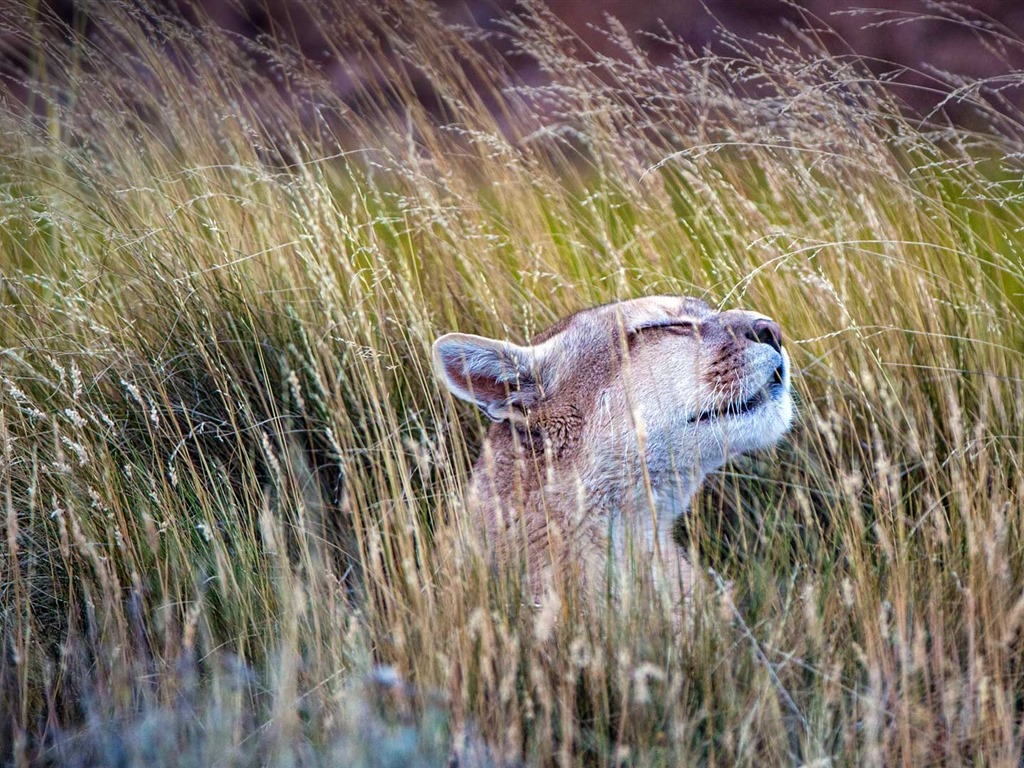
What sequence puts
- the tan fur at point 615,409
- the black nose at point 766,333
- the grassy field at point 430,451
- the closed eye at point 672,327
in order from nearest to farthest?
the grassy field at point 430,451 → the tan fur at point 615,409 → the black nose at point 766,333 → the closed eye at point 672,327

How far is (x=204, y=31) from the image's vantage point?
16.5 feet

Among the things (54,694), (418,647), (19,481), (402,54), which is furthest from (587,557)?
(402,54)

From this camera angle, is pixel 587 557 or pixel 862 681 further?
pixel 587 557

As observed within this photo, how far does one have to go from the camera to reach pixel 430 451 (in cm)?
373

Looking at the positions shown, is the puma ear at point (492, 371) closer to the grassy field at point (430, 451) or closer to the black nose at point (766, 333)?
the grassy field at point (430, 451)

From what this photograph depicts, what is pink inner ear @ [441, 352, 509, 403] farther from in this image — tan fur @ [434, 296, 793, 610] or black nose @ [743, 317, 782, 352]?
black nose @ [743, 317, 782, 352]

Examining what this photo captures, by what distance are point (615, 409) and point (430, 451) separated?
63cm

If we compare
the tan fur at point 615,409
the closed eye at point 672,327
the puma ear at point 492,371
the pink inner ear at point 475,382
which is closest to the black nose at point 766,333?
the tan fur at point 615,409

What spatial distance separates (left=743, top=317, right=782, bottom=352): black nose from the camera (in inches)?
142

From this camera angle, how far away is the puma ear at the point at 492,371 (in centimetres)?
353

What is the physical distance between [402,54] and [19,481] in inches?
102

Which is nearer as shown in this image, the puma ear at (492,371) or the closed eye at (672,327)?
the puma ear at (492,371)

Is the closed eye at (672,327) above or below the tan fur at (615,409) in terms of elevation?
above

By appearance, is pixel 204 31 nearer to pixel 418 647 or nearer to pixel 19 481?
pixel 19 481
